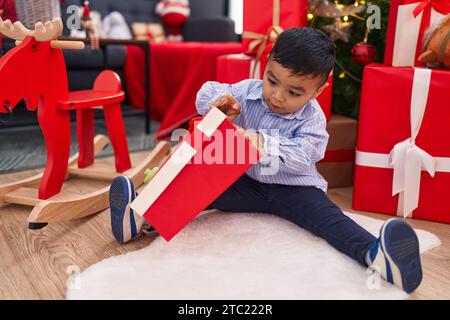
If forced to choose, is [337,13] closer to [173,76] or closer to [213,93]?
[213,93]

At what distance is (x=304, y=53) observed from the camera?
0.81m

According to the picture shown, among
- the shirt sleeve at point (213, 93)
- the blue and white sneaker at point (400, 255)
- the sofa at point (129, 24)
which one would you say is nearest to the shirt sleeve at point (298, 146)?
the shirt sleeve at point (213, 93)

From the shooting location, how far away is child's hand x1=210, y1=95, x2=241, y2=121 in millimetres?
883

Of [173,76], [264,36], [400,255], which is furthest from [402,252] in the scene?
[173,76]

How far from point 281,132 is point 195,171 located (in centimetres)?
23

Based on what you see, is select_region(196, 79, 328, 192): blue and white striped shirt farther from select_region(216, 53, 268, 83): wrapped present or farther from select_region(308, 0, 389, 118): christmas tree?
select_region(308, 0, 389, 118): christmas tree

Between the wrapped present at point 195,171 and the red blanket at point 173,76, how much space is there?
113cm

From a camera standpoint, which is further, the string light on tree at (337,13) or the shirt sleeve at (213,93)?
the string light on tree at (337,13)

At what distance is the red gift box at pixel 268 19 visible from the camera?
1229 mm

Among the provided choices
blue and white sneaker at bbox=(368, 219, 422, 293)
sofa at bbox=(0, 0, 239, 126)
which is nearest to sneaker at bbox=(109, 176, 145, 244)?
blue and white sneaker at bbox=(368, 219, 422, 293)

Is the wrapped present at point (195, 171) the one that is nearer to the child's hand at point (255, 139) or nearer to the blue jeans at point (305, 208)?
the child's hand at point (255, 139)

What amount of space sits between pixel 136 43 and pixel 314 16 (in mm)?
868

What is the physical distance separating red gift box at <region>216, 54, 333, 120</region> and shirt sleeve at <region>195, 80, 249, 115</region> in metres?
0.26
